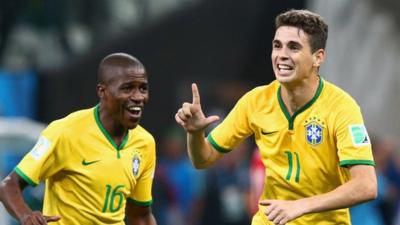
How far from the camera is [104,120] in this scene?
880 cm

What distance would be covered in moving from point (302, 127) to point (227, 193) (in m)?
6.62

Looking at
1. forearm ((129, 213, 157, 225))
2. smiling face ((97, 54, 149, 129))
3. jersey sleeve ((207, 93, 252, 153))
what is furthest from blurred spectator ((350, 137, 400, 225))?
smiling face ((97, 54, 149, 129))

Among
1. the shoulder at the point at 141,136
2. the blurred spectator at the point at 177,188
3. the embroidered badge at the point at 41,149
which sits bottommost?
the blurred spectator at the point at 177,188

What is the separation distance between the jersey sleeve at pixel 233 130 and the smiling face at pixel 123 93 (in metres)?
0.56

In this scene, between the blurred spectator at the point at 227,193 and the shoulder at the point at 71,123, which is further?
the blurred spectator at the point at 227,193

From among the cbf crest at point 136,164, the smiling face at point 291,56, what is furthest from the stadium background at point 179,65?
the smiling face at point 291,56

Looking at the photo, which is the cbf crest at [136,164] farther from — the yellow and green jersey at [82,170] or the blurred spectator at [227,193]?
the blurred spectator at [227,193]

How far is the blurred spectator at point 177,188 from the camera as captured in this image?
52.0 ft

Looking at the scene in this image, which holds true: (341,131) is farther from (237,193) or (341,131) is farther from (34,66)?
(34,66)

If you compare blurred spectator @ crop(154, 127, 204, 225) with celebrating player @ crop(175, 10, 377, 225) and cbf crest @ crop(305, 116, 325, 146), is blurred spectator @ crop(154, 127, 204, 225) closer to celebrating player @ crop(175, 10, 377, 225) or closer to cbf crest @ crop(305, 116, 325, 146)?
celebrating player @ crop(175, 10, 377, 225)

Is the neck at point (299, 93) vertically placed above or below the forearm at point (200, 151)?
above

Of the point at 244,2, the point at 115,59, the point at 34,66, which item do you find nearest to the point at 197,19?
the point at 244,2

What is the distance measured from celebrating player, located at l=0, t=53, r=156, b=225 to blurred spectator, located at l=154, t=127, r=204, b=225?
271 inches

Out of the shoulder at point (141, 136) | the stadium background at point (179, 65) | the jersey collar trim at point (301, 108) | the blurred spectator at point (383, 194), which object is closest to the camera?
the jersey collar trim at point (301, 108)
